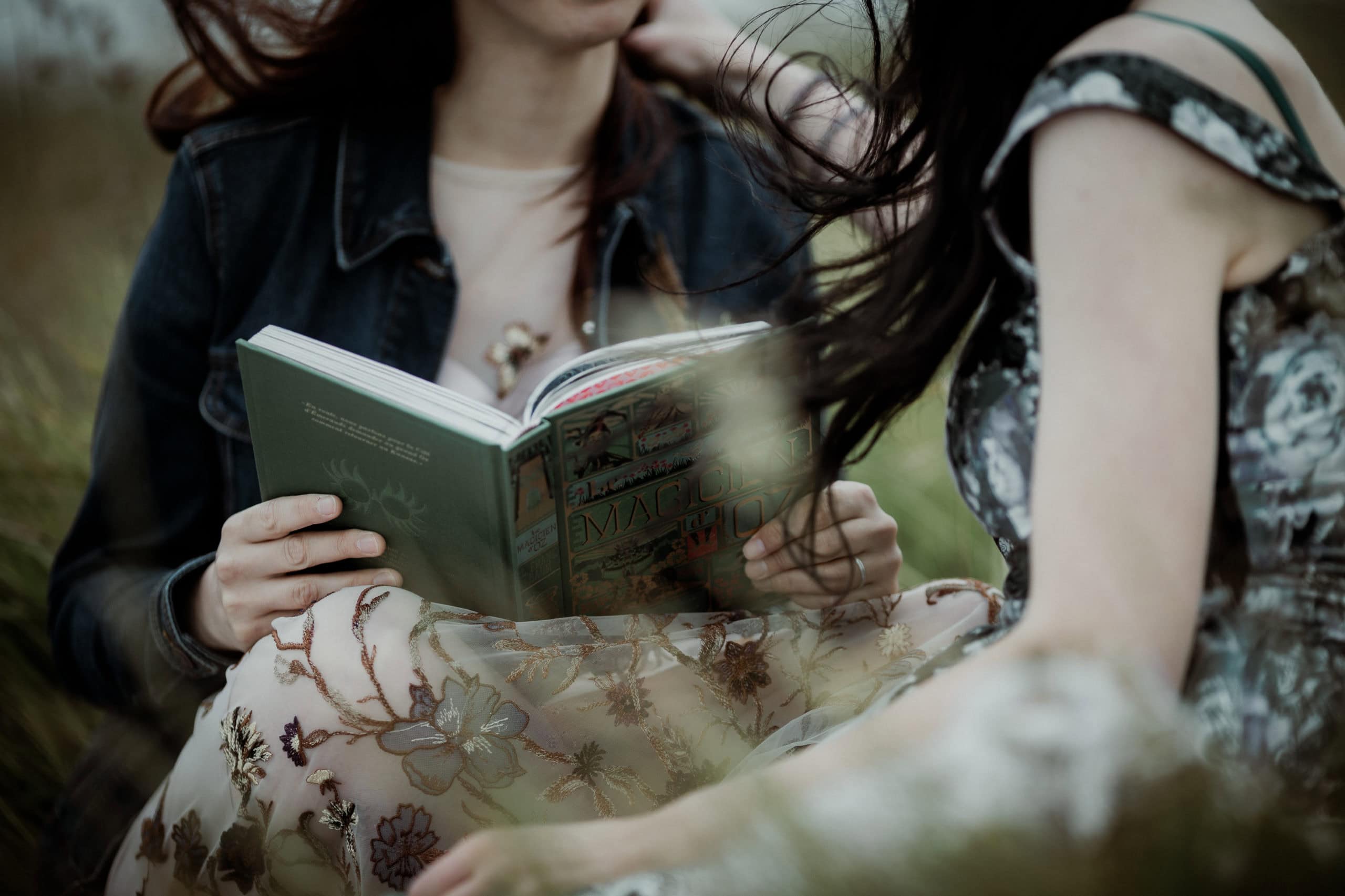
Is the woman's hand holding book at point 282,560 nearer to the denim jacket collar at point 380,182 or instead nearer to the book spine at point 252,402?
the book spine at point 252,402

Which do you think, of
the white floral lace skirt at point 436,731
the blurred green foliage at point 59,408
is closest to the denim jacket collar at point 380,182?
the white floral lace skirt at point 436,731

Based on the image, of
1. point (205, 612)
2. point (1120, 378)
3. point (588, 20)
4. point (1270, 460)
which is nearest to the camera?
point (1120, 378)

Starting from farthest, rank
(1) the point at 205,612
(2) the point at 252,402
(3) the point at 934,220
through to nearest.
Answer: (1) the point at 205,612 → (2) the point at 252,402 → (3) the point at 934,220

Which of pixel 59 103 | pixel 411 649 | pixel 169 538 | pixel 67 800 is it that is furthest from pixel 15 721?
pixel 59 103

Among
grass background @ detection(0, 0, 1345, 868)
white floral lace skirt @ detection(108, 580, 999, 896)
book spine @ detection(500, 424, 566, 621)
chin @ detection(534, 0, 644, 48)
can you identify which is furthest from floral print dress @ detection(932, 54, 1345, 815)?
grass background @ detection(0, 0, 1345, 868)

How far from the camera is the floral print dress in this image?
0.63m

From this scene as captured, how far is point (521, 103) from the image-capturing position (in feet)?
4.52

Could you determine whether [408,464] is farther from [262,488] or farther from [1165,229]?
[1165,229]

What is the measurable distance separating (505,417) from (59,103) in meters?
1.78

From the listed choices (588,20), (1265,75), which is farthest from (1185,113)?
(588,20)

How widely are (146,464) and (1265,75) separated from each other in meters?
1.21

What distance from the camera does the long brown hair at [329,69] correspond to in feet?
4.33

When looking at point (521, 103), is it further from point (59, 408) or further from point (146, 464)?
point (59, 408)

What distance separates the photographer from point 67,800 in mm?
1203
